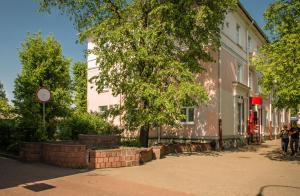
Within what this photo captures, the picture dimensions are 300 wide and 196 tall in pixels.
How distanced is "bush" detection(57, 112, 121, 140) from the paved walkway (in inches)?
244

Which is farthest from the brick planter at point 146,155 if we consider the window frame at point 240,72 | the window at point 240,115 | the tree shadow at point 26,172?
the window frame at point 240,72

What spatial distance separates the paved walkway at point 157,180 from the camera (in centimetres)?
890

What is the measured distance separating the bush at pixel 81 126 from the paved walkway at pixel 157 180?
6.20 meters

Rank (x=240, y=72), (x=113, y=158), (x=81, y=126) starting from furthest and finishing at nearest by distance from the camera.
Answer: (x=240, y=72)
(x=81, y=126)
(x=113, y=158)

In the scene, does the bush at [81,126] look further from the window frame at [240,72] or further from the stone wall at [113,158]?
the window frame at [240,72]

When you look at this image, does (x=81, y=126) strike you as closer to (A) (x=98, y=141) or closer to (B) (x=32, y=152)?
A: (A) (x=98, y=141)

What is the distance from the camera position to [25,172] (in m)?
11.4

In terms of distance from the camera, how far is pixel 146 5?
16703mm

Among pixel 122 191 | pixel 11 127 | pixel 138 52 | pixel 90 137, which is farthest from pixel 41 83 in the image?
pixel 122 191

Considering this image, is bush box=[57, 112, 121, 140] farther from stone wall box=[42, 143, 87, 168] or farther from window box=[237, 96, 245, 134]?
window box=[237, 96, 245, 134]

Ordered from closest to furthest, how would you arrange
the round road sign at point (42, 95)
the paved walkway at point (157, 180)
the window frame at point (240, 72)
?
the paved walkway at point (157, 180) → the round road sign at point (42, 95) → the window frame at point (240, 72)

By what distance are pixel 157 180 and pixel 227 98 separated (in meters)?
13.9

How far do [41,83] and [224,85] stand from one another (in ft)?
37.1

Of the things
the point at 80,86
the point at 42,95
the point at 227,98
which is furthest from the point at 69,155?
the point at 80,86
